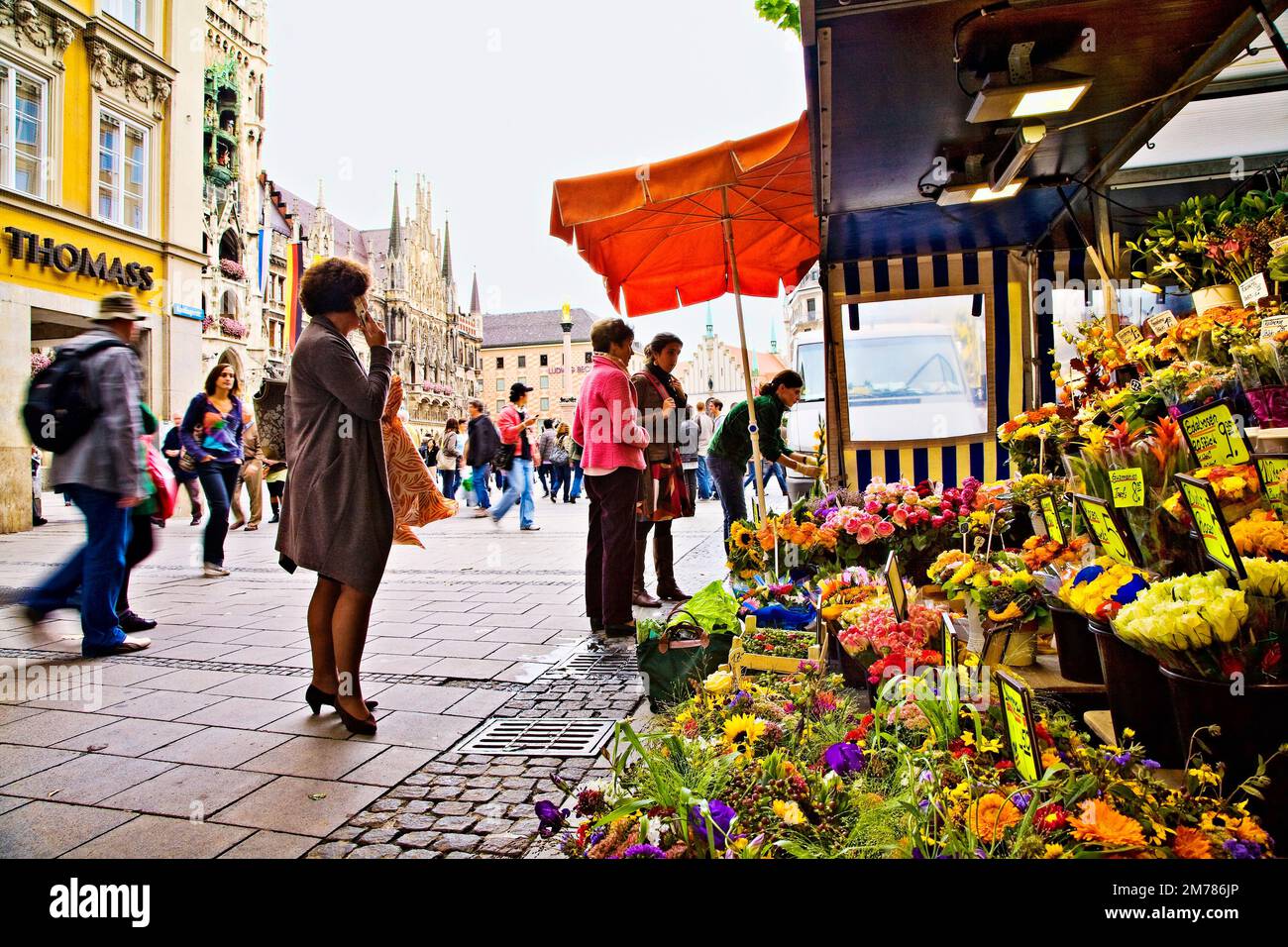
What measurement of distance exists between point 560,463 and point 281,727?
1561 centimetres

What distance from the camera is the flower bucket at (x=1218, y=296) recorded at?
333 cm

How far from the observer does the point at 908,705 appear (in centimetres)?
220

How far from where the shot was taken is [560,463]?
747 inches

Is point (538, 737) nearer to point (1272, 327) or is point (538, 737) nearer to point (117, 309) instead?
point (1272, 327)

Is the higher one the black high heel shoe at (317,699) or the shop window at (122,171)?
the shop window at (122,171)

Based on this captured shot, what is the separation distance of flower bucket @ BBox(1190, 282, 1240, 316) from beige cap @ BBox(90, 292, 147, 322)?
17.6 ft

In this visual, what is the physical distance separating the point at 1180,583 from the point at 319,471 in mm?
2922

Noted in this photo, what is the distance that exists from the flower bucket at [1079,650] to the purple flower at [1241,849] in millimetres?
965

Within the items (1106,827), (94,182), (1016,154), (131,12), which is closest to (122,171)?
(94,182)

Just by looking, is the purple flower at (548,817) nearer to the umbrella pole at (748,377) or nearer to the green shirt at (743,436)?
the umbrella pole at (748,377)

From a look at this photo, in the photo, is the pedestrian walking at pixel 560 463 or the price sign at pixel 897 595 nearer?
the price sign at pixel 897 595

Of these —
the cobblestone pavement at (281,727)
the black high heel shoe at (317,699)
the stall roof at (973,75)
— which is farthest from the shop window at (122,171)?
the stall roof at (973,75)
